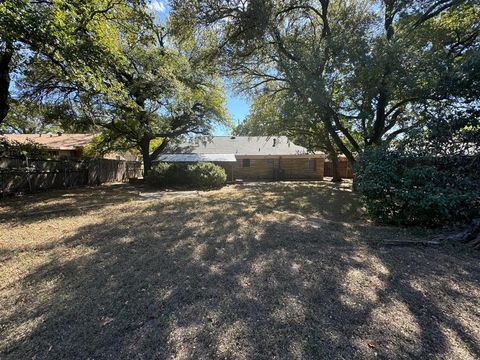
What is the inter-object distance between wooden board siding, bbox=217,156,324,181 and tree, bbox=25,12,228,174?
6.62 metres

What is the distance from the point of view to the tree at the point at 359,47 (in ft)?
25.7

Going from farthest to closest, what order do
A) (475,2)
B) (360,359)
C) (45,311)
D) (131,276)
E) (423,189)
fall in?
(475,2) < (423,189) < (131,276) < (45,311) < (360,359)

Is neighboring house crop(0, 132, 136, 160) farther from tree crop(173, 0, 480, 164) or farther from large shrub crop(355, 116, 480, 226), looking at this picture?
large shrub crop(355, 116, 480, 226)

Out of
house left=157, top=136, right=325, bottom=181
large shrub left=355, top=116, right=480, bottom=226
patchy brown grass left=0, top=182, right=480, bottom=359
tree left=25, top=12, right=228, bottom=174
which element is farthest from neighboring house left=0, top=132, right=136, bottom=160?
large shrub left=355, top=116, right=480, bottom=226

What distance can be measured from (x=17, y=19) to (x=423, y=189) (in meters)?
9.48

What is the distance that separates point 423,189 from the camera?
5.69 meters

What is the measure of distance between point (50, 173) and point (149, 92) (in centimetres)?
624

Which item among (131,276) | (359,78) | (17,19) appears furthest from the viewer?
(359,78)

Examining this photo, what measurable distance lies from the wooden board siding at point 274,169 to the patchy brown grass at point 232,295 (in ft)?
56.0

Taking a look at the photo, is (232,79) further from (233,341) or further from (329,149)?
(233,341)

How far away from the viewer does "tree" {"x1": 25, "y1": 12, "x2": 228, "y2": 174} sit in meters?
9.79

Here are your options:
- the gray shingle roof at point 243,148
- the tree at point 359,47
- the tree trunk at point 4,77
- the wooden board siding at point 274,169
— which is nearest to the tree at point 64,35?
the tree trunk at point 4,77

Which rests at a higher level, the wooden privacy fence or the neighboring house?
the neighboring house

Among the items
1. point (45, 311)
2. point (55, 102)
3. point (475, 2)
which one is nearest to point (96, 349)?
point (45, 311)
